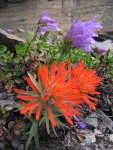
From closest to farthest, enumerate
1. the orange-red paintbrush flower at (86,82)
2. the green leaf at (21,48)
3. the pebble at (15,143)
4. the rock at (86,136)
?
the orange-red paintbrush flower at (86,82) < the pebble at (15,143) < the rock at (86,136) < the green leaf at (21,48)

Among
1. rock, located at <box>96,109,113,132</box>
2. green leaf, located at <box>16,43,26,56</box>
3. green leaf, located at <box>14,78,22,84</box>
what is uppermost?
Answer: green leaf, located at <box>16,43,26,56</box>

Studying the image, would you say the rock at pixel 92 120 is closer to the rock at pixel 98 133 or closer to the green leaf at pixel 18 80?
the rock at pixel 98 133

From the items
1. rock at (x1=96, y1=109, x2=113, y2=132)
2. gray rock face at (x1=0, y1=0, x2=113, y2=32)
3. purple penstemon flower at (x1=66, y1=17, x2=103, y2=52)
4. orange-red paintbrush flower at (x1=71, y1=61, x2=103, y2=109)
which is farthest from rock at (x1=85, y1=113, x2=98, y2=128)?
gray rock face at (x1=0, y1=0, x2=113, y2=32)

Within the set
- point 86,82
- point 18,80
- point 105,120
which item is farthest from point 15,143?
point 105,120

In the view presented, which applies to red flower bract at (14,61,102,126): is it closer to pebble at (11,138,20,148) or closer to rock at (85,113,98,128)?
pebble at (11,138,20,148)

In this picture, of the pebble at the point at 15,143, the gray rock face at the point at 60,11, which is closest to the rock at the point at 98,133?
the pebble at the point at 15,143

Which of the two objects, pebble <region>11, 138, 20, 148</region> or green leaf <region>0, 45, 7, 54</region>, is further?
green leaf <region>0, 45, 7, 54</region>
